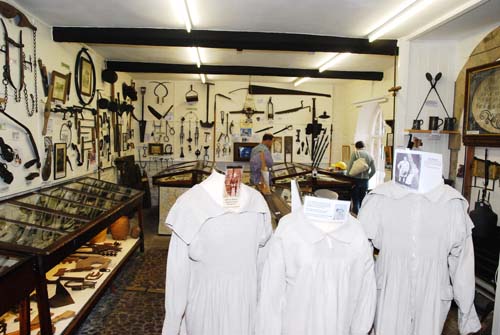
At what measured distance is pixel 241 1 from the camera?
11.4 feet

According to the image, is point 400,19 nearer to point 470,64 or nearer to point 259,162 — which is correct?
point 470,64

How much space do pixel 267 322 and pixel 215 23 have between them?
3.66 metres

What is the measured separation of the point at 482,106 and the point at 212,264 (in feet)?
12.3

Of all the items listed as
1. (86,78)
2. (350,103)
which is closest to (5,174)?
(86,78)

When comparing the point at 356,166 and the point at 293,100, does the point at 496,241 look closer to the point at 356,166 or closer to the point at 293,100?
→ the point at 356,166

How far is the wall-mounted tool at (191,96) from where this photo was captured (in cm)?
898

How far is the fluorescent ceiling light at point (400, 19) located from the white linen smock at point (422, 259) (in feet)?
7.16

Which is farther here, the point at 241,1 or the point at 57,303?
the point at 241,1

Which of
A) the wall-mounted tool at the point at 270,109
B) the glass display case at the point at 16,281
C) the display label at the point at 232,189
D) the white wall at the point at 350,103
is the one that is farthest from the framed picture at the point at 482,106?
the wall-mounted tool at the point at 270,109

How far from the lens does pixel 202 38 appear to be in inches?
177

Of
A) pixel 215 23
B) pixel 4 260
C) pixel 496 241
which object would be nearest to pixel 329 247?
pixel 4 260

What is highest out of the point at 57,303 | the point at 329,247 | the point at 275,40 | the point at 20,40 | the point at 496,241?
the point at 275,40

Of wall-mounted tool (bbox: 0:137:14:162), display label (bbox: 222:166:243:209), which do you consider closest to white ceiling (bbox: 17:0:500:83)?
wall-mounted tool (bbox: 0:137:14:162)

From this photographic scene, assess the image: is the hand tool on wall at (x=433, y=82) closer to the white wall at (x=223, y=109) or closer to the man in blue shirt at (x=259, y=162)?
the man in blue shirt at (x=259, y=162)
